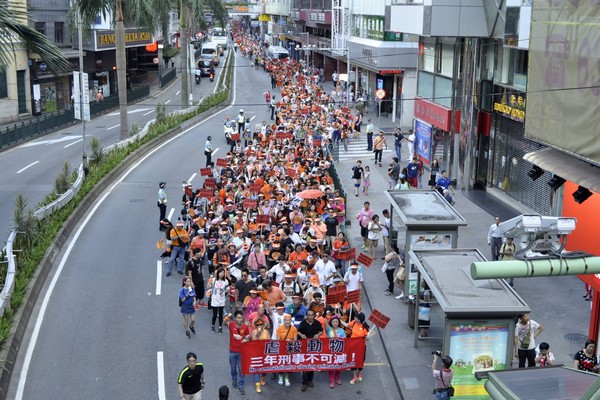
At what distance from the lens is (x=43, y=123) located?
47.6m

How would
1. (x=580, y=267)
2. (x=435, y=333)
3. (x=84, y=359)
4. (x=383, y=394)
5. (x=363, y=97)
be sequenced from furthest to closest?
(x=363, y=97)
(x=435, y=333)
(x=84, y=359)
(x=383, y=394)
(x=580, y=267)

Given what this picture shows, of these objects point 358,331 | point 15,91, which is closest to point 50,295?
point 358,331

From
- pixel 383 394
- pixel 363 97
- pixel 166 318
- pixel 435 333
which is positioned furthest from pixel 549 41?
pixel 363 97

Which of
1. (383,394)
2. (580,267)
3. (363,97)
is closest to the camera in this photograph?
(580,267)

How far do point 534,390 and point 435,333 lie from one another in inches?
353

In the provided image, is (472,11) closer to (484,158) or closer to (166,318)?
(484,158)

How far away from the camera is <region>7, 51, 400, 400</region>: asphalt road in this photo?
49.3 feet

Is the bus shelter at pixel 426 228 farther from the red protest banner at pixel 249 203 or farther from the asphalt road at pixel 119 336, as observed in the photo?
the red protest banner at pixel 249 203

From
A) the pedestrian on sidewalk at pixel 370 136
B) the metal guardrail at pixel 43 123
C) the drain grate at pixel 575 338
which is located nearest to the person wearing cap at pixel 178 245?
the drain grate at pixel 575 338

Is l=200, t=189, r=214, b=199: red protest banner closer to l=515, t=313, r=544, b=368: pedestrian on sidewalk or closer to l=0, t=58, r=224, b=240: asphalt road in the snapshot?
l=0, t=58, r=224, b=240: asphalt road

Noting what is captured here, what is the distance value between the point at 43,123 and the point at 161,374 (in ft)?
115

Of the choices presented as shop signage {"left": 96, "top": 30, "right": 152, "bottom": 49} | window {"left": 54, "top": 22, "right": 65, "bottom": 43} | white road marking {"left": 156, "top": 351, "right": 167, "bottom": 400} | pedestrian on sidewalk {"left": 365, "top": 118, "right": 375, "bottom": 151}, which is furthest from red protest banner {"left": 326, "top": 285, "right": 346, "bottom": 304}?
shop signage {"left": 96, "top": 30, "right": 152, "bottom": 49}

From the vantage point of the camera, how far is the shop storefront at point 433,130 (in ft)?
111

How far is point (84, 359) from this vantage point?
16.2 m
